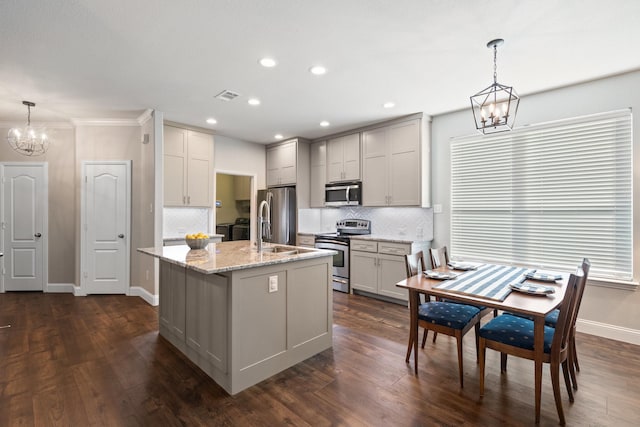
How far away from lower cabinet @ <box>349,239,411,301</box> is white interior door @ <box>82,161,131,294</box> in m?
3.55

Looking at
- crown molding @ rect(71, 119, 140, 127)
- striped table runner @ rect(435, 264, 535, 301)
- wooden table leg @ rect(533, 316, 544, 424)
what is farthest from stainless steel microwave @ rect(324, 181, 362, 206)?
wooden table leg @ rect(533, 316, 544, 424)

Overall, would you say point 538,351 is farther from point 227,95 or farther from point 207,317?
point 227,95

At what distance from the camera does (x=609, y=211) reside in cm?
329

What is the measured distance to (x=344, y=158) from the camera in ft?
17.9

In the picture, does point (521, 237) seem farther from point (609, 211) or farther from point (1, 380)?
point (1, 380)

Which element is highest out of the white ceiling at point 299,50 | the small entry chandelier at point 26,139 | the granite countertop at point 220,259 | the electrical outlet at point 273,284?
the white ceiling at point 299,50

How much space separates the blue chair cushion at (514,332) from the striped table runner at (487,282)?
25 centimetres

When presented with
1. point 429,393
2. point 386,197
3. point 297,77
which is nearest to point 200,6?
point 297,77

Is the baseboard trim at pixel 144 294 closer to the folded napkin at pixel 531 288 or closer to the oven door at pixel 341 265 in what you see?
the oven door at pixel 341 265

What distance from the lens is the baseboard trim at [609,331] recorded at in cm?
311

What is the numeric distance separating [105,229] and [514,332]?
17.8 feet

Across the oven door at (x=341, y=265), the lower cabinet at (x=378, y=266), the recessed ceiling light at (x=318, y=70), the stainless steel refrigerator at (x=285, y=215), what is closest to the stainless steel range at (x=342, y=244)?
the oven door at (x=341, y=265)

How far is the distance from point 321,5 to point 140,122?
385cm

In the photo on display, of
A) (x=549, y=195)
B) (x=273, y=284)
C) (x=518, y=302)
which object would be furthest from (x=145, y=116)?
(x=549, y=195)
